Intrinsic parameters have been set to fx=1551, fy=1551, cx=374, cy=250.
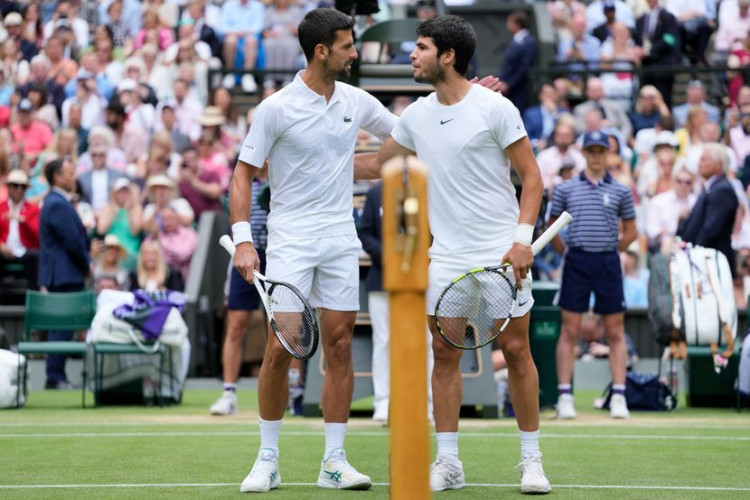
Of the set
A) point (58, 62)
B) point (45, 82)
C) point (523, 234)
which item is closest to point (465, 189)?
point (523, 234)

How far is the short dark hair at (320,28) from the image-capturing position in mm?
8516

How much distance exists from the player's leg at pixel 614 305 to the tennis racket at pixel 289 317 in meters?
5.81

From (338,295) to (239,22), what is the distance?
53.3ft

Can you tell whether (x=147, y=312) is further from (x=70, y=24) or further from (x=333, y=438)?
(x=70, y=24)

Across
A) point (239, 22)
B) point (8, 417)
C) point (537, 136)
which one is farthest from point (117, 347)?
point (239, 22)

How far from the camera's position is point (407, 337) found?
554cm

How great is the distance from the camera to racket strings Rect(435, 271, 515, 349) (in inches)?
315

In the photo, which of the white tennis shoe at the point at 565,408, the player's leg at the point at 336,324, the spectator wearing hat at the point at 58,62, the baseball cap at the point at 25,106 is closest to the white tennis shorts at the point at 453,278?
the player's leg at the point at 336,324

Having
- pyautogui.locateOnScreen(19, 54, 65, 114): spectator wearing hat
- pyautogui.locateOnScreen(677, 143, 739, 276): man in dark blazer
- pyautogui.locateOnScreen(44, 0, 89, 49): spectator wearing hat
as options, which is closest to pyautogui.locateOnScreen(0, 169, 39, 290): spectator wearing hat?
pyautogui.locateOnScreen(19, 54, 65, 114): spectator wearing hat

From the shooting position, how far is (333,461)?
846cm

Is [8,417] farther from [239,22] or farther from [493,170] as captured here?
[239,22]

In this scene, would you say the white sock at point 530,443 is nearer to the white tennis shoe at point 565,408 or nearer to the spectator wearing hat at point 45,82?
the white tennis shoe at point 565,408

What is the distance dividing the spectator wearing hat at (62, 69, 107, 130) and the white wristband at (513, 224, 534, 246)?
49.0 feet

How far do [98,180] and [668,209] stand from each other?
7.27 meters
